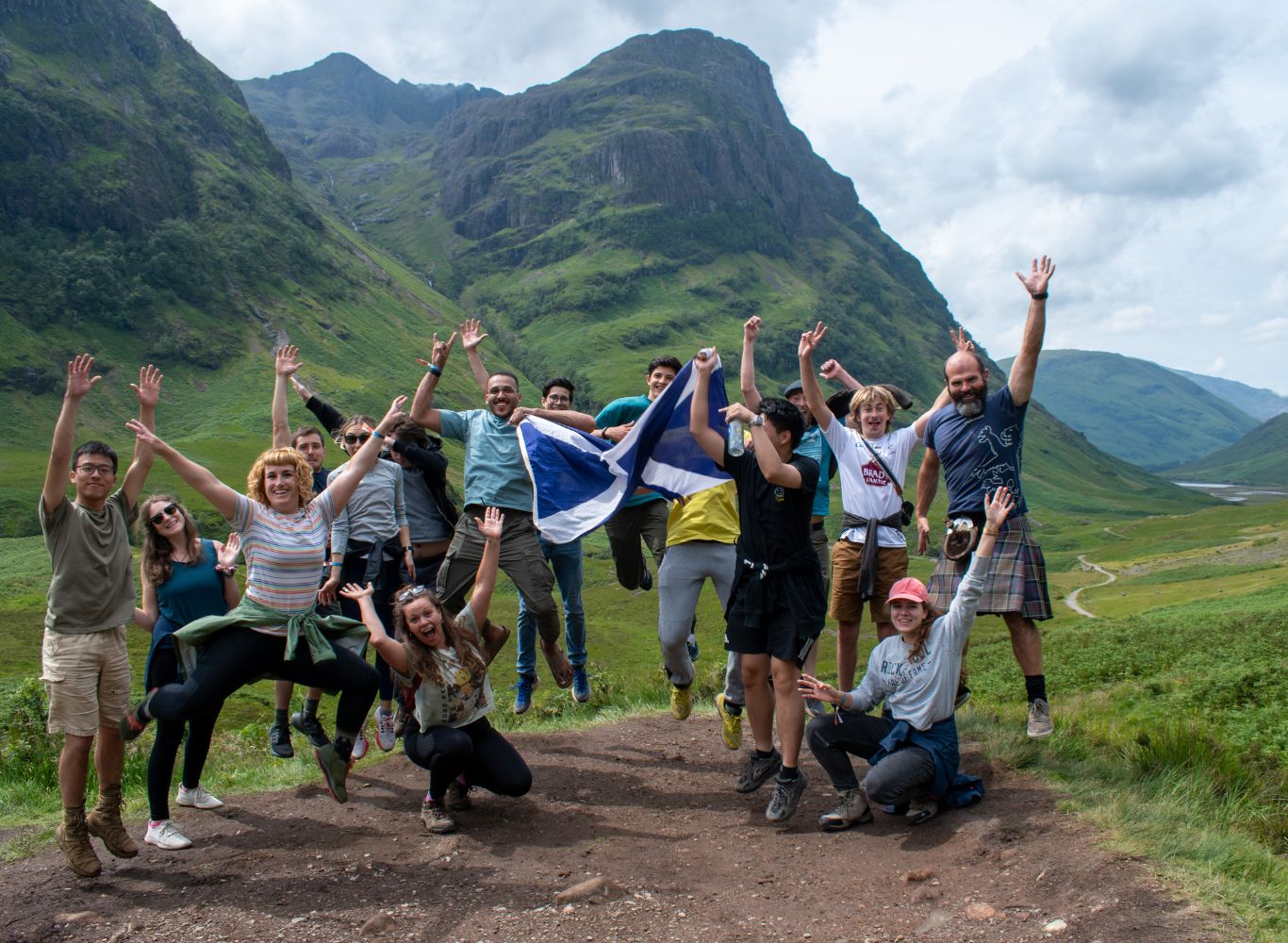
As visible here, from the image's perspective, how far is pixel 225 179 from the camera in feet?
561

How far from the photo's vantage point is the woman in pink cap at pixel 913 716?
6.92 m

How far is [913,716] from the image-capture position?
7.11 metres

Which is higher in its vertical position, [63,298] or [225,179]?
Result: [225,179]

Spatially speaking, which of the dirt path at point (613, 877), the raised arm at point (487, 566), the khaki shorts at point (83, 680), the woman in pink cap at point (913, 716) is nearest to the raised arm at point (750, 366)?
the woman in pink cap at point (913, 716)

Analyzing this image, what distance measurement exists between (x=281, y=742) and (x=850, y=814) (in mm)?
5667

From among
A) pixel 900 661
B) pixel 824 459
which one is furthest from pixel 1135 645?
pixel 900 661

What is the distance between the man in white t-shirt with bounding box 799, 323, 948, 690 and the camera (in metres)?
8.48

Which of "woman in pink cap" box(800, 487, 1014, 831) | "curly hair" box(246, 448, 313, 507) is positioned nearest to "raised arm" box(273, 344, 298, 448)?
"curly hair" box(246, 448, 313, 507)

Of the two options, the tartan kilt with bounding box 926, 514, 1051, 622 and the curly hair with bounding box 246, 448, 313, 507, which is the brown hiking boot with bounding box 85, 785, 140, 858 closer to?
the curly hair with bounding box 246, 448, 313, 507

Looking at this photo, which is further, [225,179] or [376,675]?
[225,179]

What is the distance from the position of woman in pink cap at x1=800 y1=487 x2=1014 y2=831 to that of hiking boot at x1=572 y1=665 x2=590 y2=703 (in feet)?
12.4

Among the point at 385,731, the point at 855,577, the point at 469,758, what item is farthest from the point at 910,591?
the point at 385,731

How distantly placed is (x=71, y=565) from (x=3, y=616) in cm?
5698

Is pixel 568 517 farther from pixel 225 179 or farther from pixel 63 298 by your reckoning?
pixel 225 179
